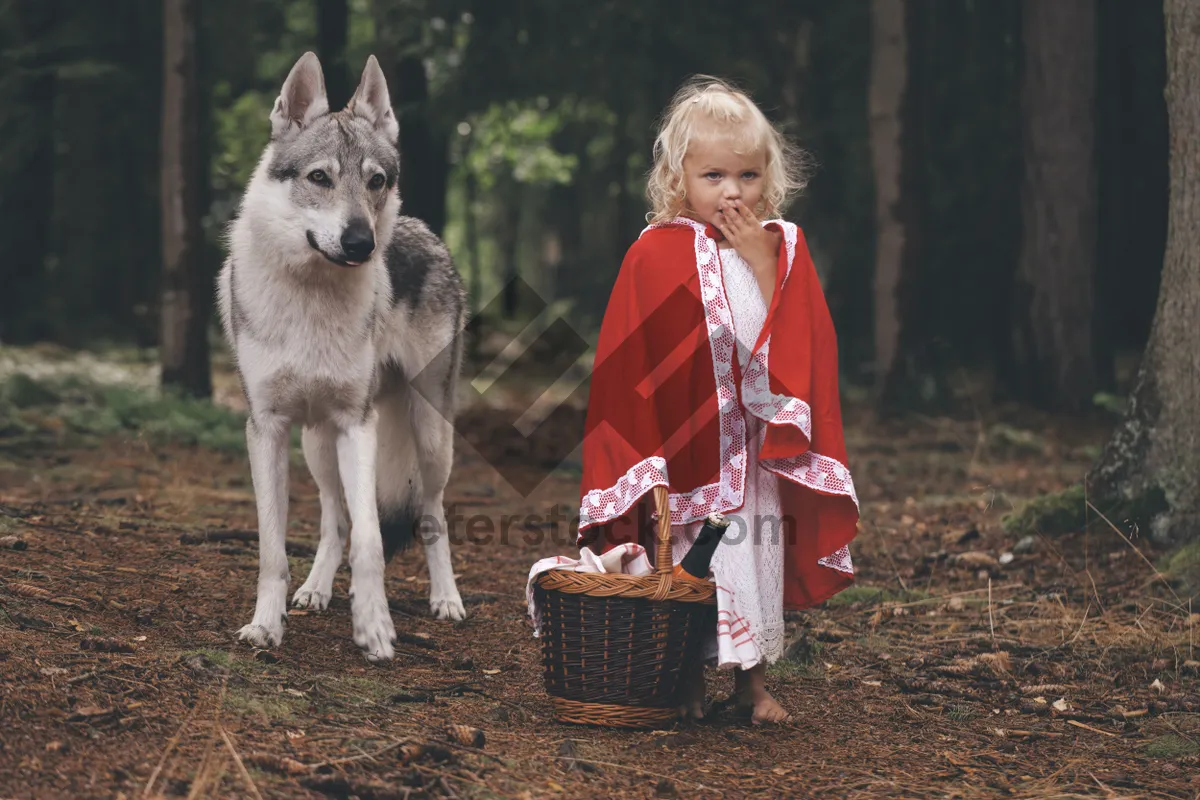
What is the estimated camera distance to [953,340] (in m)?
15.0

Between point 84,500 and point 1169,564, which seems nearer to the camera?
point 1169,564

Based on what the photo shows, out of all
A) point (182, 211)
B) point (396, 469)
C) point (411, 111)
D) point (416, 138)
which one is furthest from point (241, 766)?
point (416, 138)

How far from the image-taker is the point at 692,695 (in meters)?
4.09

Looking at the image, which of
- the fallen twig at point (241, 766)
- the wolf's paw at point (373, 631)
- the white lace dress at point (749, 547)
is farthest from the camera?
the wolf's paw at point (373, 631)

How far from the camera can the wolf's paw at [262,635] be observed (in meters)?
4.53

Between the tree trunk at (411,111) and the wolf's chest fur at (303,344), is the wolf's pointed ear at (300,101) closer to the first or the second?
the wolf's chest fur at (303,344)

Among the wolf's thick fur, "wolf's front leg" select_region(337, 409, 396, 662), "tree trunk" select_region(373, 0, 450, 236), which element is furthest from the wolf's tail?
"tree trunk" select_region(373, 0, 450, 236)

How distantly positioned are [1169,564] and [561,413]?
9652 millimetres

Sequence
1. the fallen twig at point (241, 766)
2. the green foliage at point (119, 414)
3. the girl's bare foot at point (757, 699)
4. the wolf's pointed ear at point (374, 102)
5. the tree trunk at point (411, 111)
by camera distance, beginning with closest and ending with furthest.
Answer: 1. the fallen twig at point (241, 766)
2. the girl's bare foot at point (757, 699)
3. the wolf's pointed ear at point (374, 102)
4. the green foliage at point (119, 414)
5. the tree trunk at point (411, 111)

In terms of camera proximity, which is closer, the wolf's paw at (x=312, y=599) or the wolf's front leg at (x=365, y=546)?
the wolf's front leg at (x=365, y=546)

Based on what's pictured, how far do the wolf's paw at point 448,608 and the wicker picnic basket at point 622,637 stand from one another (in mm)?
1603

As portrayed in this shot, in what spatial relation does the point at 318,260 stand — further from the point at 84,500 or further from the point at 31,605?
the point at 84,500

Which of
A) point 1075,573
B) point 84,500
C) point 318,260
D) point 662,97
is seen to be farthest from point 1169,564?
point 662,97

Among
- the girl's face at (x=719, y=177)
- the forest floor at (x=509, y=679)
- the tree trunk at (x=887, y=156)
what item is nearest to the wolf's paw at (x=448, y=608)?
the forest floor at (x=509, y=679)
